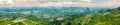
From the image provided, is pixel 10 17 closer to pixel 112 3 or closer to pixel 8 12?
pixel 8 12

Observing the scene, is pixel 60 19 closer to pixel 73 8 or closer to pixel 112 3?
pixel 73 8

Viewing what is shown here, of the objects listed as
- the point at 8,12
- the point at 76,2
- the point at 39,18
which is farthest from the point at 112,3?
the point at 8,12

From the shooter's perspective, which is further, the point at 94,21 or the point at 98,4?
the point at 94,21

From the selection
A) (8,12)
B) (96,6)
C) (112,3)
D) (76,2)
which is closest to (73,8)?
(76,2)

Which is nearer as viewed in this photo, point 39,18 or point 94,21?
point 39,18

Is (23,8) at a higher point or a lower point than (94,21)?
higher

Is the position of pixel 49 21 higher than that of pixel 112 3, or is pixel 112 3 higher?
pixel 112 3

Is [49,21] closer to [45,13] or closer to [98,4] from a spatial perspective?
[45,13]

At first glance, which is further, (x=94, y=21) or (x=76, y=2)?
(x=94, y=21)
